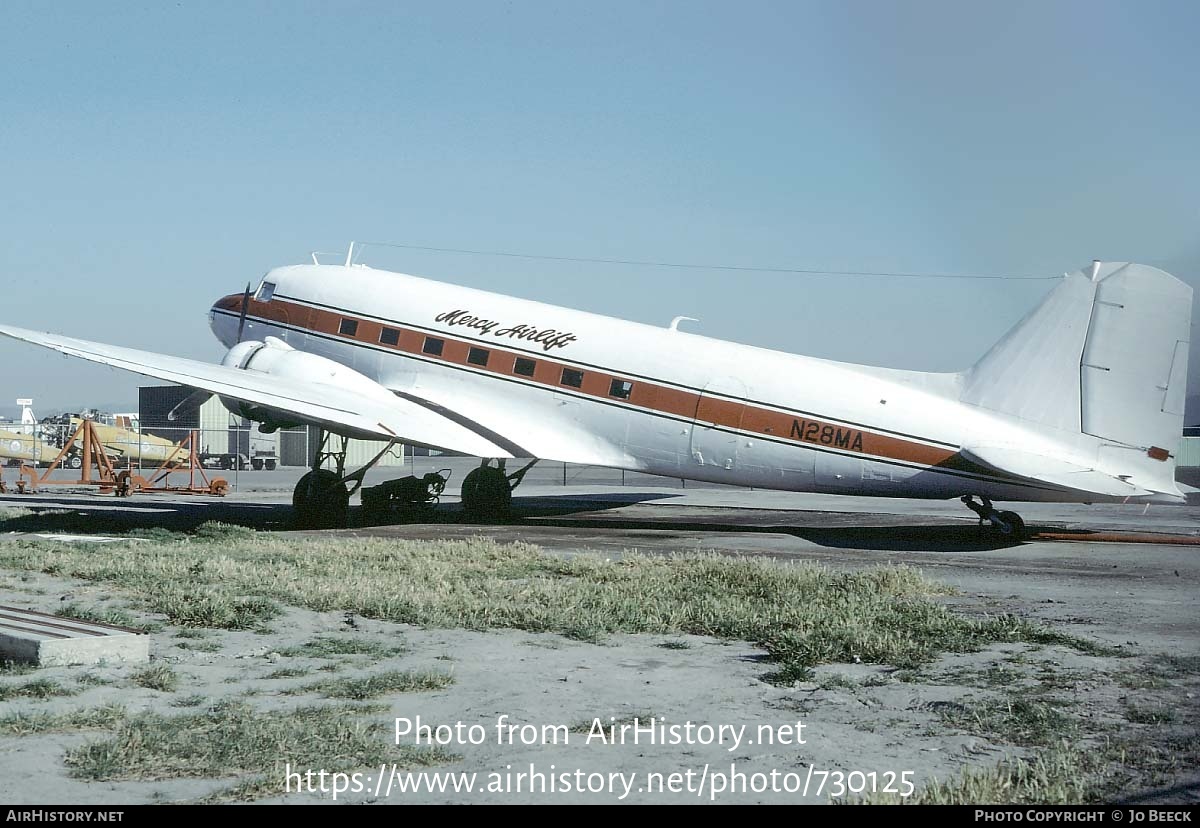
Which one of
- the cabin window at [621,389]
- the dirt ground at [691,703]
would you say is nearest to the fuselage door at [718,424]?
the cabin window at [621,389]

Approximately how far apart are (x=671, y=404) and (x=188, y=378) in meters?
8.59

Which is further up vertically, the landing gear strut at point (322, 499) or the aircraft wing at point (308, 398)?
the aircraft wing at point (308, 398)

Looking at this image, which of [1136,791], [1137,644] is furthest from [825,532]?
[1136,791]

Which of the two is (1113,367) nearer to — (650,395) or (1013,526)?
(1013,526)

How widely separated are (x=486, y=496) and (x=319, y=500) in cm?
404

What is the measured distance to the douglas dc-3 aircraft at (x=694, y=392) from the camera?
17125mm

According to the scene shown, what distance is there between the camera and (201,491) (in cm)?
3378

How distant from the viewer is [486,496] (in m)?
23.8

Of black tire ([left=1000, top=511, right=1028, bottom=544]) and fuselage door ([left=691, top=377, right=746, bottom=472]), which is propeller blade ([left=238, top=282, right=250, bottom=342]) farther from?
black tire ([left=1000, top=511, right=1028, bottom=544])

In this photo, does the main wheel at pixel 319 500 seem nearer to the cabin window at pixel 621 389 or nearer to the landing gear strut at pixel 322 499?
the landing gear strut at pixel 322 499

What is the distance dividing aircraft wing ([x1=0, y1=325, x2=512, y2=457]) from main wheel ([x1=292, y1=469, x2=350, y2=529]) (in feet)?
4.25

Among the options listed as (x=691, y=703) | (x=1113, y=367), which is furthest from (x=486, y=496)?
(x=691, y=703)

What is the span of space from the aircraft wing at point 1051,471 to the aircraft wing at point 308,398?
28.8 feet

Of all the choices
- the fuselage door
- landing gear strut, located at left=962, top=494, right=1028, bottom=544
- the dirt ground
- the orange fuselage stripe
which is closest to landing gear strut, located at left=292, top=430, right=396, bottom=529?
the orange fuselage stripe
